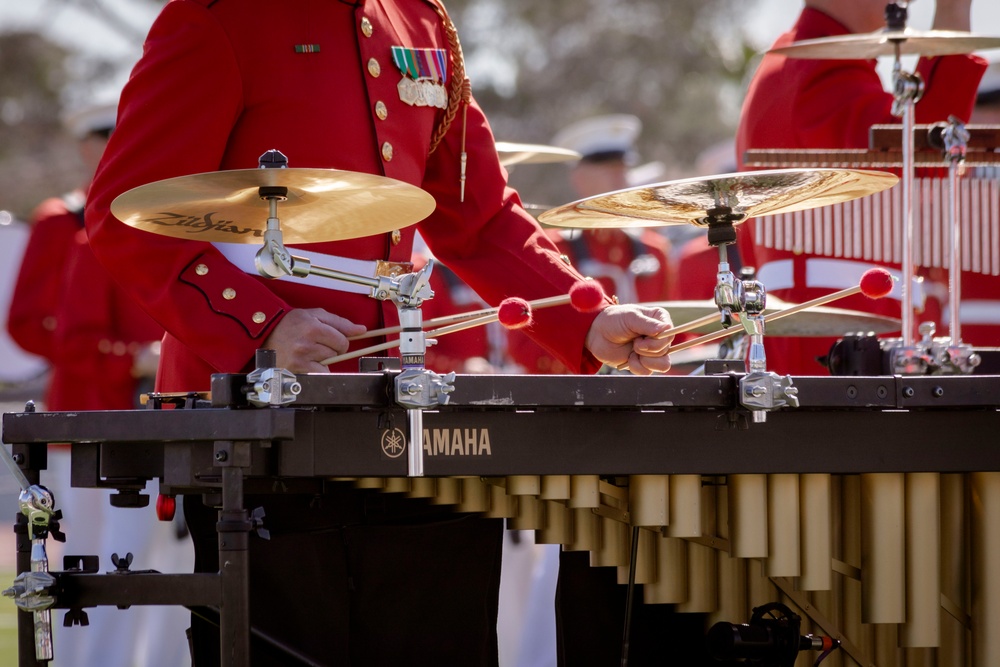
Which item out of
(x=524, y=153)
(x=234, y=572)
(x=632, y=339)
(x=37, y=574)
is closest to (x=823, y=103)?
(x=524, y=153)

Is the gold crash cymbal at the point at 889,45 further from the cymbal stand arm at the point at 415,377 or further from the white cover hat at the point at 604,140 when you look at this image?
the white cover hat at the point at 604,140

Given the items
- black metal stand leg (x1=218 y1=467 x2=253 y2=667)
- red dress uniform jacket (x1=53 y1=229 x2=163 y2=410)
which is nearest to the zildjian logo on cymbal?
black metal stand leg (x1=218 y1=467 x2=253 y2=667)

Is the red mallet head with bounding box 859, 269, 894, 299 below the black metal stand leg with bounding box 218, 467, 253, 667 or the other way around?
the other way around

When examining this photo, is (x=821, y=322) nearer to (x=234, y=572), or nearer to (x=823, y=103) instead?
(x=823, y=103)

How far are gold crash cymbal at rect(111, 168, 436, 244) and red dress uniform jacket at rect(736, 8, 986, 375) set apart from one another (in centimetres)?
164

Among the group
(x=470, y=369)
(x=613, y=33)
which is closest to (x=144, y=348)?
(x=470, y=369)

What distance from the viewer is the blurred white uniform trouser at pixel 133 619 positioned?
523 centimetres

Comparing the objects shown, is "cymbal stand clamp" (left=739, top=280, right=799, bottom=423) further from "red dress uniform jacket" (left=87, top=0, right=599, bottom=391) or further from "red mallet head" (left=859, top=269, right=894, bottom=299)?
"red dress uniform jacket" (left=87, top=0, right=599, bottom=391)

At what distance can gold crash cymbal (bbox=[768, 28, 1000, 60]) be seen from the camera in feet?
11.1

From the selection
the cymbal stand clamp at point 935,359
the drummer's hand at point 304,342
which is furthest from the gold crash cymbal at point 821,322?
the drummer's hand at point 304,342

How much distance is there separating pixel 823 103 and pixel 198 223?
2087 mm

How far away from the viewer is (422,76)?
2.98 meters

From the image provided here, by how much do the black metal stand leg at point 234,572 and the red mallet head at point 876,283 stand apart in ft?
3.73

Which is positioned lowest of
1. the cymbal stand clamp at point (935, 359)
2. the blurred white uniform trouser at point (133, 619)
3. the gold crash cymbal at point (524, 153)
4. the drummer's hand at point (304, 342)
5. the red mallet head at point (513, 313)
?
the blurred white uniform trouser at point (133, 619)
